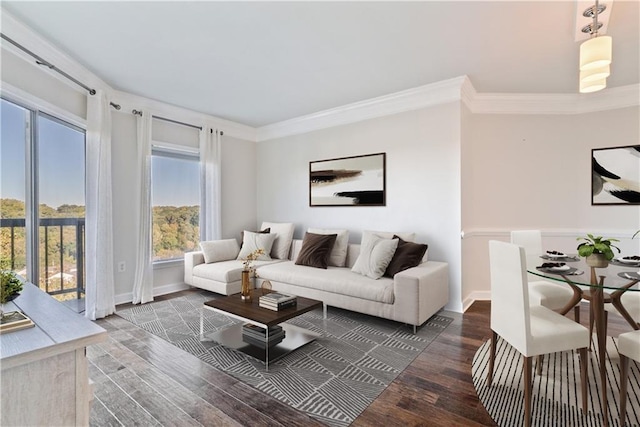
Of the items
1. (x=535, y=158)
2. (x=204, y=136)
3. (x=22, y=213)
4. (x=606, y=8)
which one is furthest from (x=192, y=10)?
(x=535, y=158)

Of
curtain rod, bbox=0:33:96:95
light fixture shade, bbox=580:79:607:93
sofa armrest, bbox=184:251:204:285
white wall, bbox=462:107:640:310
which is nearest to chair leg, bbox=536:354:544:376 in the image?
white wall, bbox=462:107:640:310

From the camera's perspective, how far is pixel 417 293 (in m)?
2.89

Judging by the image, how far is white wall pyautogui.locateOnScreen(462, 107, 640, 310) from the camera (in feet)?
12.8

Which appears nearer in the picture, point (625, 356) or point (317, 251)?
point (625, 356)

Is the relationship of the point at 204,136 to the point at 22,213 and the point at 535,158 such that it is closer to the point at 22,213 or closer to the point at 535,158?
the point at 22,213

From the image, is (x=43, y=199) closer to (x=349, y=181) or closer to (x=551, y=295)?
(x=349, y=181)

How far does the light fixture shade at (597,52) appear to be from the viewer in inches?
79.7

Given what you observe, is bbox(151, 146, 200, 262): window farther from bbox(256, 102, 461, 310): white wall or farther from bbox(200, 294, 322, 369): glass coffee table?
bbox(200, 294, 322, 369): glass coffee table

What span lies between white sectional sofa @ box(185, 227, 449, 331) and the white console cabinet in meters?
2.52

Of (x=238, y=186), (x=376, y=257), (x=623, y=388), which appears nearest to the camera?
(x=623, y=388)

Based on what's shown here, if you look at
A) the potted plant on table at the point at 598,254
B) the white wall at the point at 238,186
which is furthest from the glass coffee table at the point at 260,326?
the white wall at the point at 238,186

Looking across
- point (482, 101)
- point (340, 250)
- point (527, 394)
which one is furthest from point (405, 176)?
point (527, 394)

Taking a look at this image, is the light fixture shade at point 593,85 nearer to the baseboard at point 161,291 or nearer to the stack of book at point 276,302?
the stack of book at point 276,302

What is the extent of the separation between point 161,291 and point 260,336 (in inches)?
96.2
